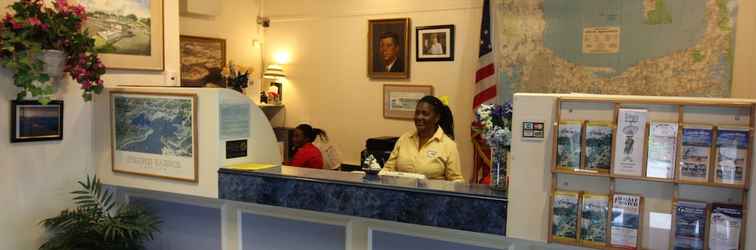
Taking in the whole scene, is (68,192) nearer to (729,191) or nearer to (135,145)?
(135,145)

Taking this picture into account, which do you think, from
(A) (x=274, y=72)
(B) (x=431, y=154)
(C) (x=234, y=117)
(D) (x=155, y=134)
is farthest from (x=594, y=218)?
(A) (x=274, y=72)

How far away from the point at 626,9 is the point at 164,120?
11.6 ft

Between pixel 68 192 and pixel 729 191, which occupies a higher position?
pixel 729 191

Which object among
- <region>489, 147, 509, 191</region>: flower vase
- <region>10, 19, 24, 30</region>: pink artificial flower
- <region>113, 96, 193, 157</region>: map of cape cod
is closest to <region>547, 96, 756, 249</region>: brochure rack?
<region>489, 147, 509, 191</region>: flower vase

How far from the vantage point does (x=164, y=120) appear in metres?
2.96

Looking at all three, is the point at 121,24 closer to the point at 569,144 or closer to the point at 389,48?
the point at 569,144

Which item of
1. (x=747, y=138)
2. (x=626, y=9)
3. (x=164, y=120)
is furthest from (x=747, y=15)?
(x=164, y=120)

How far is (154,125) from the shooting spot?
299cm

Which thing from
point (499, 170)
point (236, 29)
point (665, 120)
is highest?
point (236, 29)

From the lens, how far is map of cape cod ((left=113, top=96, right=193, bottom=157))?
9.47 ft

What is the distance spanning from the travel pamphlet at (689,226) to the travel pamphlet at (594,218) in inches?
8.5

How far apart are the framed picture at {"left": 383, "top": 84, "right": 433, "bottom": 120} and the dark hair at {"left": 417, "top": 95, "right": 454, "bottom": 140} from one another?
6.56ft

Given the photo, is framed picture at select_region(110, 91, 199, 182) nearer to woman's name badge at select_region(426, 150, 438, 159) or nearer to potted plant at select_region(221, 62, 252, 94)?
woman's name badge at select_region(426, 150, 438, 159)

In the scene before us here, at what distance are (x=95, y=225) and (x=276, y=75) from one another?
4025 mm
